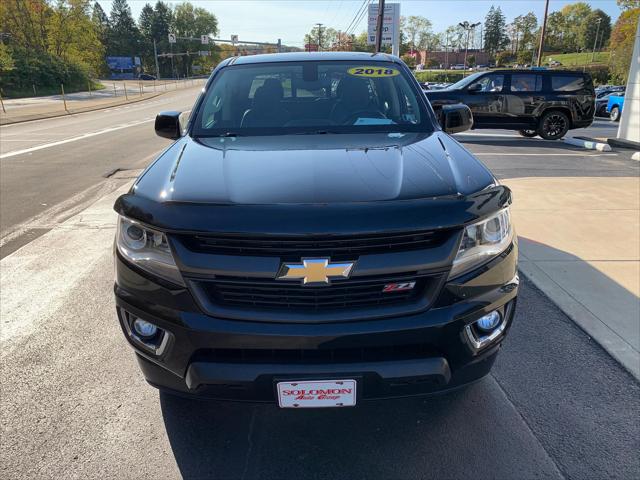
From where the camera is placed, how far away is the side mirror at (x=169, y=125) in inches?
139

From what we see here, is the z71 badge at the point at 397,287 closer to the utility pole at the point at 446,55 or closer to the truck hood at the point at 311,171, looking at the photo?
the truck hood at the point at 311,171

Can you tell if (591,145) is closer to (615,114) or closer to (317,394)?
(615,114)

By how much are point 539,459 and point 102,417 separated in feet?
7.11

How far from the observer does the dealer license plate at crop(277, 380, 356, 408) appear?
77.6 inches

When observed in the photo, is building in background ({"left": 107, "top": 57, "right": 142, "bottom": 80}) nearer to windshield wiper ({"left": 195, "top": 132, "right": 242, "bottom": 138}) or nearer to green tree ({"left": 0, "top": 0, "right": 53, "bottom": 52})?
green tree ({"left": 0, "top": 0, "right": 53, "bottom": 52})

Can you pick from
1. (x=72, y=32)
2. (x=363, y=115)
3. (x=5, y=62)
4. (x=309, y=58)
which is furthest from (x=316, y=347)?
(x=72, y=32)

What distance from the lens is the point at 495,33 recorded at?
136500 millimetres

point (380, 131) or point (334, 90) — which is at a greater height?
point (334, 90)

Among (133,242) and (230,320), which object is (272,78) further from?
(230,320)

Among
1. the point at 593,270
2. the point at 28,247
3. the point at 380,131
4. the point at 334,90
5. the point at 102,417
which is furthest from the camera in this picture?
the point at 28,247

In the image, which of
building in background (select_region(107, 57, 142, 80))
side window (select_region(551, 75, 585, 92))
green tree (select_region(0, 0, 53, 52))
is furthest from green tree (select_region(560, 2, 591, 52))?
side window (select_region(551, 75, 585, 92))

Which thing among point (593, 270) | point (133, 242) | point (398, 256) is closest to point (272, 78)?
point (133, 242)

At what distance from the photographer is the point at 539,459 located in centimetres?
231

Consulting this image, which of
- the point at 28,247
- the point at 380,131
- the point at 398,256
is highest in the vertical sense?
the point at 380,131
